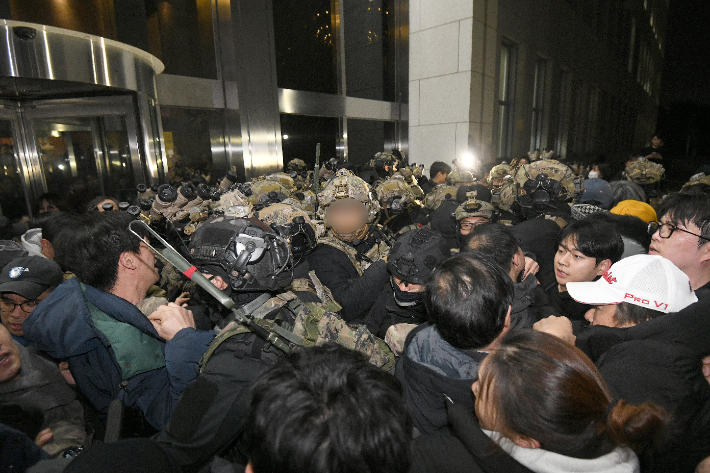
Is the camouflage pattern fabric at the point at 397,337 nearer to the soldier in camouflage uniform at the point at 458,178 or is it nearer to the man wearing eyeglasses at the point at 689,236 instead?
the man wearing eyeglasses at the point at 689,236

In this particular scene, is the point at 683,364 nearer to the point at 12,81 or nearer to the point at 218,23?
the point at 12,81

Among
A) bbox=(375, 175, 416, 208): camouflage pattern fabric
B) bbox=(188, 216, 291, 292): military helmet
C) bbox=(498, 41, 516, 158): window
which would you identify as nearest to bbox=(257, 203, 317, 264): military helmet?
bbox=(188, 216, 291, 292): military helmet

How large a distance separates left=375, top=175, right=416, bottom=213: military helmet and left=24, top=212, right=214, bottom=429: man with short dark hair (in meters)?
3.47

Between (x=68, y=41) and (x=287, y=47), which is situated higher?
(x=287, y=47)

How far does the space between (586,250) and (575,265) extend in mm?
130

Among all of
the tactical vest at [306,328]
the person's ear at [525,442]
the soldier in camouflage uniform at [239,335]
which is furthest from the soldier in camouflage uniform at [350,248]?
the person's ear at [525,442]

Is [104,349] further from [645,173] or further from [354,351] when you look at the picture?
[645,173]

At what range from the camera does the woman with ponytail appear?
0.98 m

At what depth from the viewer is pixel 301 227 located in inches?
105

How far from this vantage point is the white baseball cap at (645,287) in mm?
1676

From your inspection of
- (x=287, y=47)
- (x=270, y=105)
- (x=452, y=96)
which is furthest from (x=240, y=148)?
(x=452, y=96)

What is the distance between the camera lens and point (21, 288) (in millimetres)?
2201

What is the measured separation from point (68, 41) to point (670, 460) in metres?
7.36

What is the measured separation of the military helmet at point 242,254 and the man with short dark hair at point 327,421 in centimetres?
89
